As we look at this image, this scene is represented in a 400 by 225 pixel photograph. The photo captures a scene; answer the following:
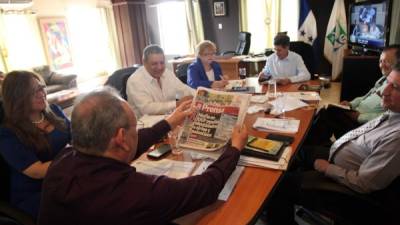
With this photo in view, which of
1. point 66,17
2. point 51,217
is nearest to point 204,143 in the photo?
point 51,217

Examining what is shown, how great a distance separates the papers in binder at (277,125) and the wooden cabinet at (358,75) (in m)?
2.45

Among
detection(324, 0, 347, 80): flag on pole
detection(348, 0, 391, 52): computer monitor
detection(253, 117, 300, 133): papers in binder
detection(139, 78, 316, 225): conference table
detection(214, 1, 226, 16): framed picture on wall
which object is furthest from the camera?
detection(214, 1, 226, 16): framed picture on wall

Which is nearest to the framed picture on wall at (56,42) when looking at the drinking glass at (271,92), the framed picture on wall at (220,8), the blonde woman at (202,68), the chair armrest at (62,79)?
the chair armrest at (62,79)

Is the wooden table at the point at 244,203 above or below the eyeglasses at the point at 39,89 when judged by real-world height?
below

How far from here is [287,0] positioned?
19.6 ft

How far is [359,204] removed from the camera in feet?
4.15

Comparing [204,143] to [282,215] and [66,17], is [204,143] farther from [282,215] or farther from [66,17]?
[66,17]

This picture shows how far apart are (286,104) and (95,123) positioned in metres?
1.55

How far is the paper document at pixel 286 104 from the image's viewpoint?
199 cm

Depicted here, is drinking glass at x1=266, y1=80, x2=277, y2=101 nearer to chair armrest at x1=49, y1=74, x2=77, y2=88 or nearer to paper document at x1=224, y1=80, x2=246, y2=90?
paper document at x1=224, y1=80, x2=246, y2=90

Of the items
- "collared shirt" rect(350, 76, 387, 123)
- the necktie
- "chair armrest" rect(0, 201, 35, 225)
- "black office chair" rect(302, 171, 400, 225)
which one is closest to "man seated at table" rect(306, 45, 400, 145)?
"collared shirt" rect(350, 76, 387, 123)

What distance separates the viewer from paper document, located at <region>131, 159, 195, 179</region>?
1.23m

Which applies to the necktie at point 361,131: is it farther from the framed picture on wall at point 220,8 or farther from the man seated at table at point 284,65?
the framed picture on wall at point 220,8

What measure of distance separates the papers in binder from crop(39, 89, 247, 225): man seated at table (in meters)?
0.81
